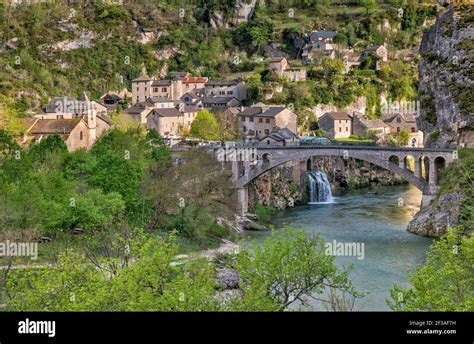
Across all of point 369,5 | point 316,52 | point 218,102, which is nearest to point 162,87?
point 218,102

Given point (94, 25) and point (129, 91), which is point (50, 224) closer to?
point (129, 91)

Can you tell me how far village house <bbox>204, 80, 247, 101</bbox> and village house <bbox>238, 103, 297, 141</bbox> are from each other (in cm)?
735

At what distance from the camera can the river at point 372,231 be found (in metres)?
25.7

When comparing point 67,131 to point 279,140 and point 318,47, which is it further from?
point 318,47

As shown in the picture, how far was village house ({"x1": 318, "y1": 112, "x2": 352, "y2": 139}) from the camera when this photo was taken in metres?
62.2

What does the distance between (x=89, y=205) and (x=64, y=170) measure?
22.7ft

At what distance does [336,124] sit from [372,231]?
27.8 metres

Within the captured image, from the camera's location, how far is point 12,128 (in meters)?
42.8

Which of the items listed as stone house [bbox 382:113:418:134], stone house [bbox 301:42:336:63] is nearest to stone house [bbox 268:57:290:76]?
stone house [bbox 301:42:336:63]

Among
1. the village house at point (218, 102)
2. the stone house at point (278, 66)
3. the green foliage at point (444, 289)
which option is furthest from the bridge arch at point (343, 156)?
the stone house at point (278, 66)

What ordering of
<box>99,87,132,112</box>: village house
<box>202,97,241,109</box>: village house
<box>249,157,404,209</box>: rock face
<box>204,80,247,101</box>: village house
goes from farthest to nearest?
<box>99,87,132,112</box>: village house → <box>204,80,247,101</box>: village house → <box>202,97,241,109</box>: village house → <box>249,157,404,209</box>: rock face

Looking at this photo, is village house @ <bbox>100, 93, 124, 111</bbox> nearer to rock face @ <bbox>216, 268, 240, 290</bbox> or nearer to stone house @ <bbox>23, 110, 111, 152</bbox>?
stone house @ <bbox>23, 110, 111, 152</bbox>
